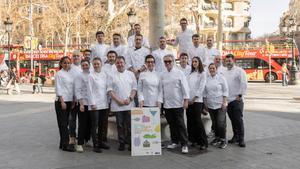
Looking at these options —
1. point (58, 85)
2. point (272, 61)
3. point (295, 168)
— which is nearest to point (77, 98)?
point (58, 85)

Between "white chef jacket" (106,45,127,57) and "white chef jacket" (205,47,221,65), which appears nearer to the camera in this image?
"white chef jacket" (106,45,127,57)

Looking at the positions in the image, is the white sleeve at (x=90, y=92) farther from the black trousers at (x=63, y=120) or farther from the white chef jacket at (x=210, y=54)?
the white chef jacket at (x=210, y=54)

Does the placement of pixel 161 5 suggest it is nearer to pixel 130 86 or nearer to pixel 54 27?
pixel 130 86

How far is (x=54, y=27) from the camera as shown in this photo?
135 feet

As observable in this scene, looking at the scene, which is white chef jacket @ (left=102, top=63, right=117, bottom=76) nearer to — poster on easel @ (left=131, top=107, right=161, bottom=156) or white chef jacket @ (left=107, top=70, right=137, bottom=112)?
white chef jacket @ (left=107, top=70, right=137, bottom=112)

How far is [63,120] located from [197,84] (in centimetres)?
271

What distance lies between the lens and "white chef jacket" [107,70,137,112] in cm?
722

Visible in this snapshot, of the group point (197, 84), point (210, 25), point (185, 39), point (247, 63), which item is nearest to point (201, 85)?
point (197, 84)

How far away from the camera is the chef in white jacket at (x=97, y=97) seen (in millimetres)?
Answer: 7215

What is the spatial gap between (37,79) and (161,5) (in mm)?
17276

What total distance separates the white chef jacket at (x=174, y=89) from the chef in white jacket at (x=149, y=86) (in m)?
→ 0.11

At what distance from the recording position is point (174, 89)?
23.3 ft

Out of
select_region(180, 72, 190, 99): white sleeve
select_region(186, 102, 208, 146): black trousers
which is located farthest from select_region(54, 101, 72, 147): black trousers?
select_region(186, 102, 208, 146): black trousers

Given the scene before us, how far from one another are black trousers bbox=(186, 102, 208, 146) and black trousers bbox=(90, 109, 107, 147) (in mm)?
1712
